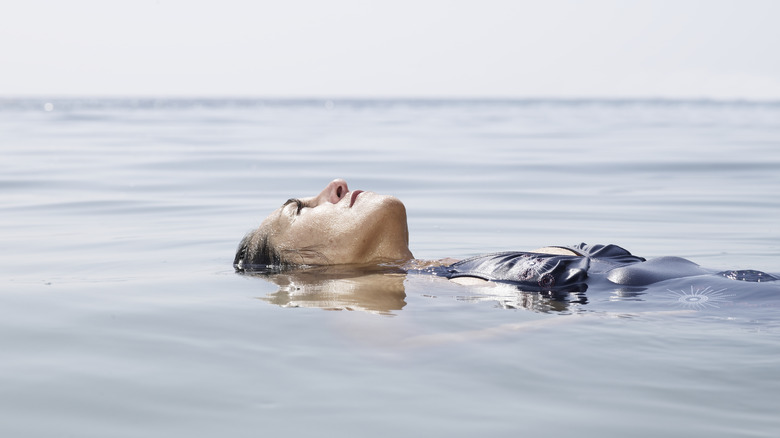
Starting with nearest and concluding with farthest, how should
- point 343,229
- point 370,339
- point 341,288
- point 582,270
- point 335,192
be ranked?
1. point 370,339
2. point 582,270
3. point 341,288
4. point 343,229
5. point 335,192

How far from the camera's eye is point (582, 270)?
18.5ft

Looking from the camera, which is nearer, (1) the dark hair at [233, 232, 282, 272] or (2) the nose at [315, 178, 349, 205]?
(2) the nose at [315, 178, 349, 205]

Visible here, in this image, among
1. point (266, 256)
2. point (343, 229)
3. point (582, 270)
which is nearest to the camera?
point (582, 270)

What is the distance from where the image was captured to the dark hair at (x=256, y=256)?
6.78 metres

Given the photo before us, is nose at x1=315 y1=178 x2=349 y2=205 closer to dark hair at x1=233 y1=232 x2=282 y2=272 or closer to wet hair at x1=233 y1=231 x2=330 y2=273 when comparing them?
wet hair at x1=233 y1=231 x2=330 y2=273

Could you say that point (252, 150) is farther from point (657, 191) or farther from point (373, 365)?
point (373, 365)

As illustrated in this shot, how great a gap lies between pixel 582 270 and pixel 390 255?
54.5 inches

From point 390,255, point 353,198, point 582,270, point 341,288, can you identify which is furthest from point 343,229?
point 582,270

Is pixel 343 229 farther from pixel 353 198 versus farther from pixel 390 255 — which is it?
pixel 390 255

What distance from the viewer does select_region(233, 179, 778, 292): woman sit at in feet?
18.4

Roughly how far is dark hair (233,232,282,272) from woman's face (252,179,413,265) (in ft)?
0.32

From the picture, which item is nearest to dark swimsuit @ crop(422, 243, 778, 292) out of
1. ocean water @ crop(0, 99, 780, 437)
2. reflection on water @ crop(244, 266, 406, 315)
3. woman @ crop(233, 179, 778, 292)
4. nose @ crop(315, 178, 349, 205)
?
woman @ crop(233, 179, 778, 292)

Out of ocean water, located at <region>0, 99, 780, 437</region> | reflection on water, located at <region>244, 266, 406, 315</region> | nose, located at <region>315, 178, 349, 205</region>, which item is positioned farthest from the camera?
nose, located at <region>315, 178, 349, 205</region>

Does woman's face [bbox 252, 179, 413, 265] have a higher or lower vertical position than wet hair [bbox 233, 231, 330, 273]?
higher
